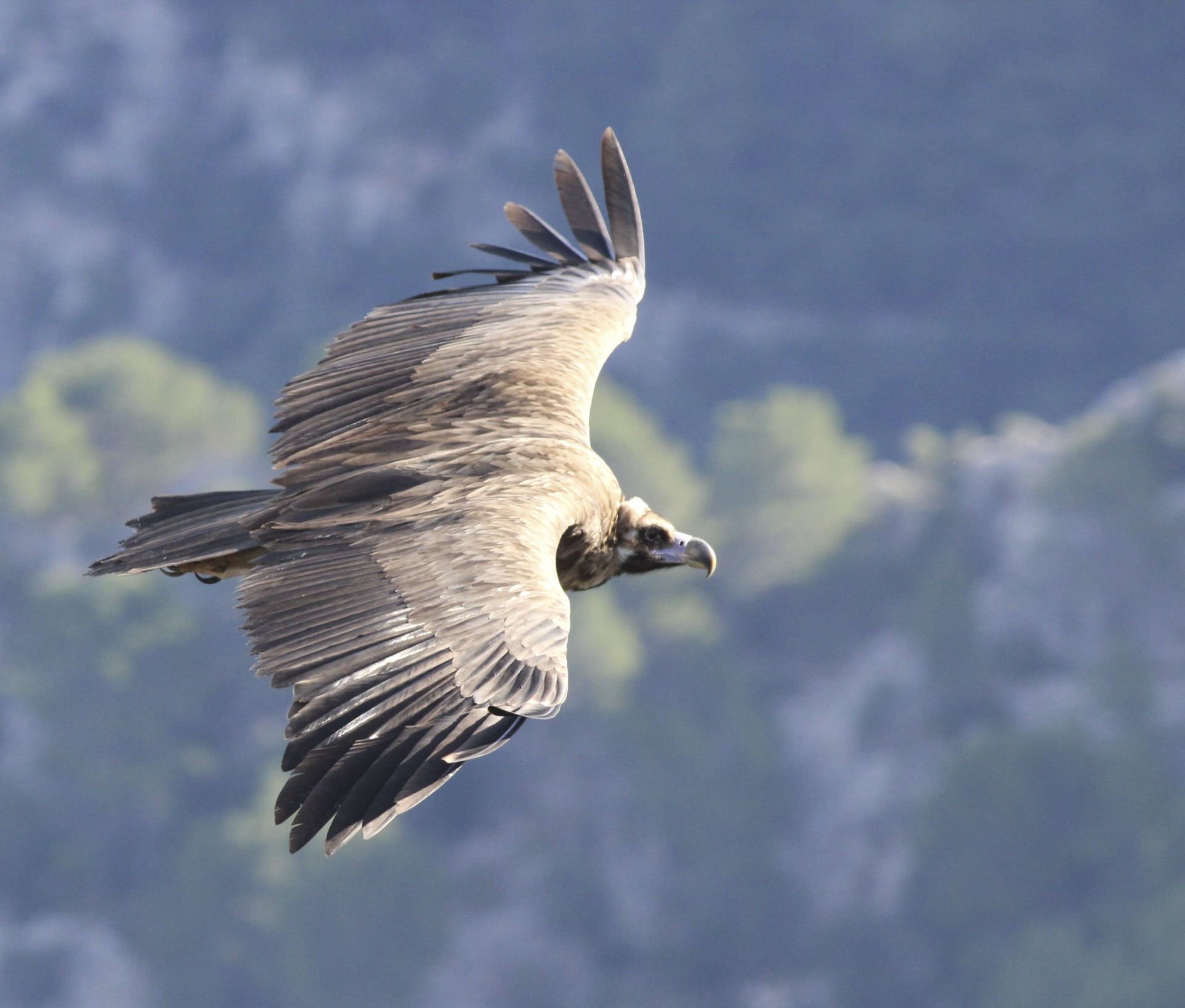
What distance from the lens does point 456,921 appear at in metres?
72.1

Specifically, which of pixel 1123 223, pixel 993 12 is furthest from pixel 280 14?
pixel 1123 223

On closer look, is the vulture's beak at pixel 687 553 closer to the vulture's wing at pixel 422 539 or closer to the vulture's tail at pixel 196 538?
the vulture's wing at pixel 422 539

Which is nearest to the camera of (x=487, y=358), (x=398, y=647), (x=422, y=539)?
(x=398, y=647)

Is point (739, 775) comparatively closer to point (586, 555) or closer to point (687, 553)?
point (687, 553)

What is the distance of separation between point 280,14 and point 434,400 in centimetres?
11267

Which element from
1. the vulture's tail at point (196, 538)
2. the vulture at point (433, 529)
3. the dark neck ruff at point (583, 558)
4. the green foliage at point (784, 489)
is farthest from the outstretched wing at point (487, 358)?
the green foliage at point (784, 489)

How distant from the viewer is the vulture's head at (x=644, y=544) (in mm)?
9094

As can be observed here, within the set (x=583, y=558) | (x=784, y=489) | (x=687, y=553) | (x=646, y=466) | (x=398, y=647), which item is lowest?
(x=398, y=647)

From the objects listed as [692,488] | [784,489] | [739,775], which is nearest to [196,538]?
[739,775]

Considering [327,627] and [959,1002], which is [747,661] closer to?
[959,1002]

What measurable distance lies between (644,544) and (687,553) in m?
0.22

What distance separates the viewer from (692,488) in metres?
81.8

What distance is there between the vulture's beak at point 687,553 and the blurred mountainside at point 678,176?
83.8m

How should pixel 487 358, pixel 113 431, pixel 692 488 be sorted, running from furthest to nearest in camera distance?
pixel 113 431 → pixel 692 488 → pixel 487 358
